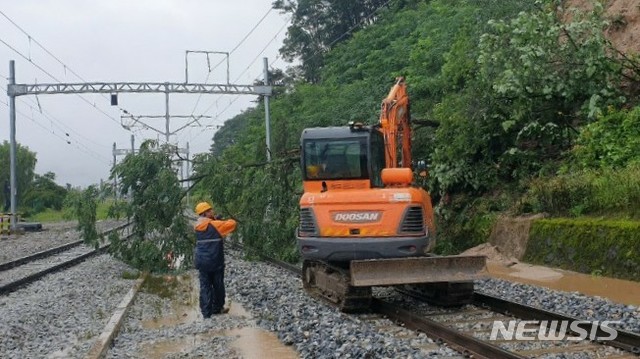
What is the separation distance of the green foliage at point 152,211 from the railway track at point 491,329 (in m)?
7.40

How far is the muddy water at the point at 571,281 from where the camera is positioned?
12.7 metres

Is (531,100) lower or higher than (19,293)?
higher

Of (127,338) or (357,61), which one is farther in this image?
(357,61)

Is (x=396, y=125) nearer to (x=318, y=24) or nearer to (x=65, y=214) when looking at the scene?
(x=65, y=214)

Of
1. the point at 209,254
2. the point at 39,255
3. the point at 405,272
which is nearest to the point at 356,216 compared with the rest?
the point at 405,272

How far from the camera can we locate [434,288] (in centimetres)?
1258

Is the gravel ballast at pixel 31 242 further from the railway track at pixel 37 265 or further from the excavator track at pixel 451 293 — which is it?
the excavator track at pixel 451 293

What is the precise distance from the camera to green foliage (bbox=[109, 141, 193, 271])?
18.6 meters

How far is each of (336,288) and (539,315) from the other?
132 inches

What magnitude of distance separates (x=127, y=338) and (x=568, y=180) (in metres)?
11.1

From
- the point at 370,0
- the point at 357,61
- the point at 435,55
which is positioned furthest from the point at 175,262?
the point at 370,0

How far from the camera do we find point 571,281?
14641mm

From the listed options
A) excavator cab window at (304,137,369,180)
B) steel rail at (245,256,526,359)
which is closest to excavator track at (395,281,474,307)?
steel rail at (245,256,526,359)

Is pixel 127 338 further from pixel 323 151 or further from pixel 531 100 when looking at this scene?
pixel 531 100
